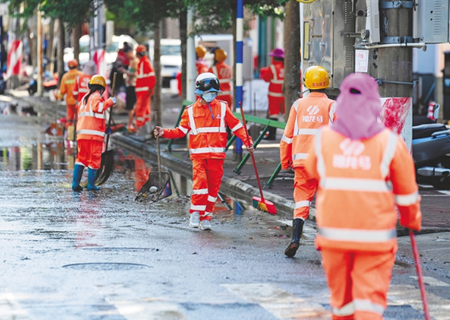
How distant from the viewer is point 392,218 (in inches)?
209

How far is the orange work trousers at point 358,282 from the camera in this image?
5168 mm

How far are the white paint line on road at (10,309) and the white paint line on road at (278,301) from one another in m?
1.60

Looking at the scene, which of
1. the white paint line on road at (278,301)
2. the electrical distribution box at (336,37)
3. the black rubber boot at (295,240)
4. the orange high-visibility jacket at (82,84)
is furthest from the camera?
the orange high-visibility jacket at (82,84)

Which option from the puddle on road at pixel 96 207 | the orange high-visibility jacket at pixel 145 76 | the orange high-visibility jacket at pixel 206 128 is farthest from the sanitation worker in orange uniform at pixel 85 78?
the orange high-visibility jacket at pixel 206 128

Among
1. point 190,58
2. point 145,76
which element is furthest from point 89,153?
point 145,76

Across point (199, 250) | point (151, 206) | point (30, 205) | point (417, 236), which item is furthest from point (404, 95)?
point (30, 205)

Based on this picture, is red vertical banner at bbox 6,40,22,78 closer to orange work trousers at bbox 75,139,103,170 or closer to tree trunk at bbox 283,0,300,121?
tree trunk at bbox 283,0,300,121

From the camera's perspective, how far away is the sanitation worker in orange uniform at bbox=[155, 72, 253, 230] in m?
10.6

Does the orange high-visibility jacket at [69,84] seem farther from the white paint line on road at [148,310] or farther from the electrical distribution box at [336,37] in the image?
the white paint line on road at [148,310]

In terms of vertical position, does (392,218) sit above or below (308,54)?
below

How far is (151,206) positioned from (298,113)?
3.77 metres

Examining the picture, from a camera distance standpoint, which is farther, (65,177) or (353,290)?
(65,177)

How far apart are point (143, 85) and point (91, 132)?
8771 mm

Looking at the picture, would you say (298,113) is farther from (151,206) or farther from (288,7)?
(288,7)
